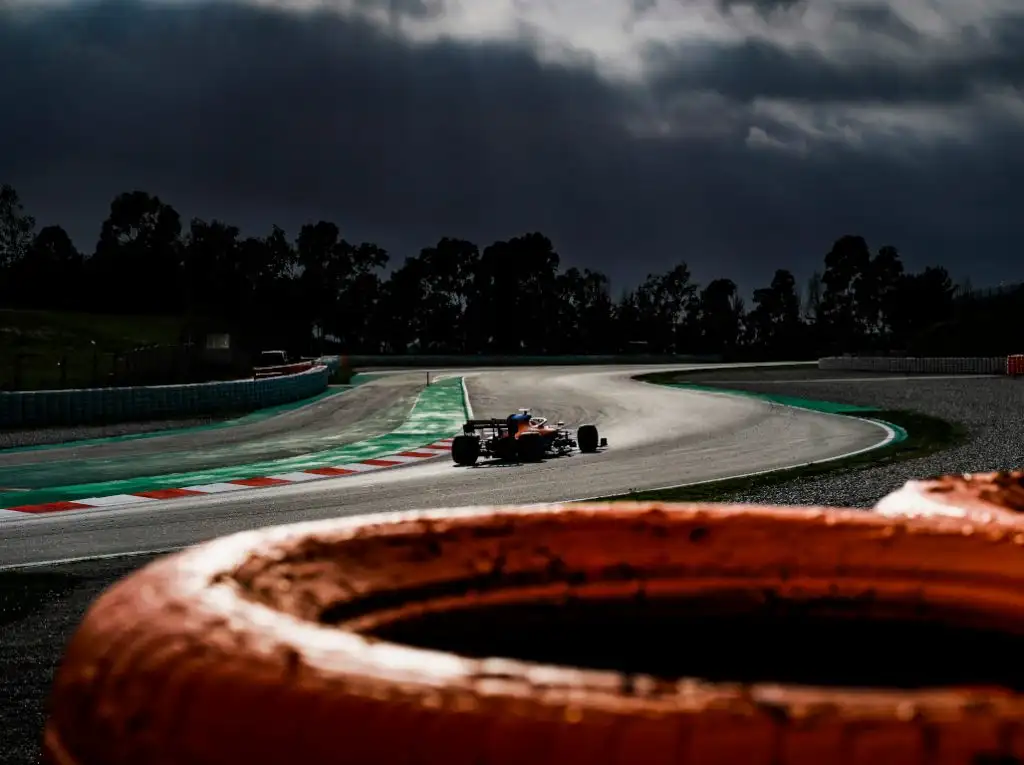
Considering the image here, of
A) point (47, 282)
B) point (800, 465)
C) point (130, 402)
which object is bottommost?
point (800, 465)

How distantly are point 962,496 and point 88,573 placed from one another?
7148mm

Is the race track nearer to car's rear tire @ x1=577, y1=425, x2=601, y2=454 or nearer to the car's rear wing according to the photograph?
car's rear tire @ x1=577, y1=425, x2=601, y2=454

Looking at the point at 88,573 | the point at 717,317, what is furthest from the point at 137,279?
the point at 88,573

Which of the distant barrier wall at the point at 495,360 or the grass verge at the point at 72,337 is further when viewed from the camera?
the distant barrier wall at the point at 495,360

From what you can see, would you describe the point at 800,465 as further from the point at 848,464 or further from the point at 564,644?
the point at 564,644

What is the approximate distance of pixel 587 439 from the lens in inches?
729

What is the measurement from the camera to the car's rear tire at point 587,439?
18516 millimetres

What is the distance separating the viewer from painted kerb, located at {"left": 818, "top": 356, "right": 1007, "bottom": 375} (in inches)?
2147

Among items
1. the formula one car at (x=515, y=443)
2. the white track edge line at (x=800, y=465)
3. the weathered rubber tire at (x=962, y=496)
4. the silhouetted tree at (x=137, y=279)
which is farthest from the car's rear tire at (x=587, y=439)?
the silhouetted tree at (x=137, y=279)

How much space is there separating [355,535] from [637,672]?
487 millimetres

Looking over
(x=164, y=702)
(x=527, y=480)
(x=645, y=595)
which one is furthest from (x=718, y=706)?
(x=527, y=480)

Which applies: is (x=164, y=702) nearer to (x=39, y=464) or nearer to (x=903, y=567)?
(x=903, y=567)

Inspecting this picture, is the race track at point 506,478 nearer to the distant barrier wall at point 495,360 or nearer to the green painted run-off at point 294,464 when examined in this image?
the green painted run-off at point 294,464

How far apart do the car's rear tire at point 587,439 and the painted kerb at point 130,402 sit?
11.2 m
